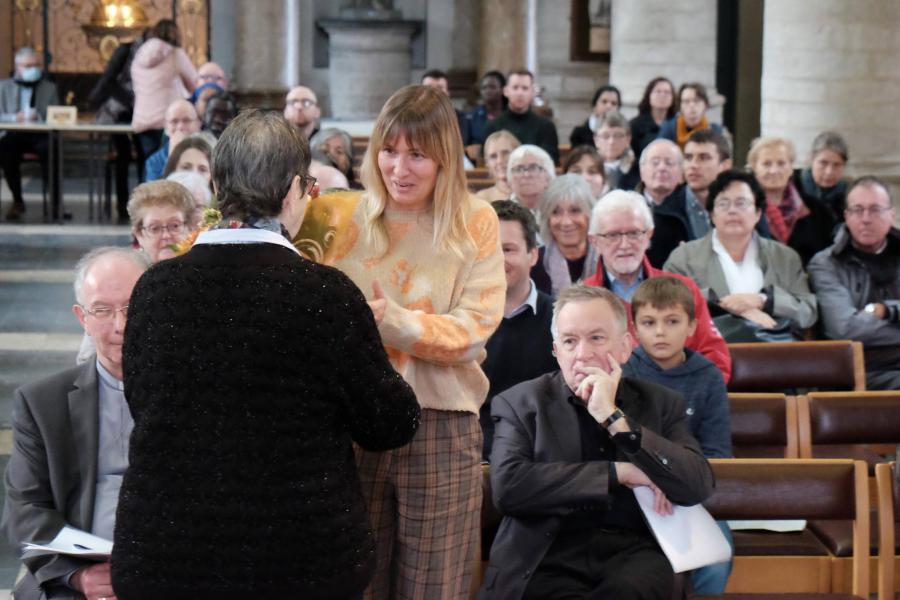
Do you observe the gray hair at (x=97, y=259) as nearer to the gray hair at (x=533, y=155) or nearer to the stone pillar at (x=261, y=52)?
the gray hair at (x=533, y=155)

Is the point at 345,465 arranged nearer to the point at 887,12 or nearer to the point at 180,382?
the point at 180,382

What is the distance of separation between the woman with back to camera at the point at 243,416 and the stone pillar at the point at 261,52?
15.8 meters

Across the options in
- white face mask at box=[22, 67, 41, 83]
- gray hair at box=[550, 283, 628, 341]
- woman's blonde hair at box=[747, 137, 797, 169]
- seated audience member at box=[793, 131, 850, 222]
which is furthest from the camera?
white face mask at box=[22, 67, 41, 83]

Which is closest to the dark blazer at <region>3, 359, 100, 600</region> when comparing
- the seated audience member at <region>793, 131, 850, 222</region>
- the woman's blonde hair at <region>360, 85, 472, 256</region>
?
the woman's blonde hair at <region>360, 85, 472, 256</region>

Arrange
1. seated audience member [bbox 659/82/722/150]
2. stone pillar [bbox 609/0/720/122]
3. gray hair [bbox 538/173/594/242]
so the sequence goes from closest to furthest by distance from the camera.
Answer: gray hair [bbox 538/173/594/242] < seated audience member [bbox 659/82/722/150] < stone pillar [bbox 609/0/720/122]

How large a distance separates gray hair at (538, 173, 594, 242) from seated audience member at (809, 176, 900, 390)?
1.06 m

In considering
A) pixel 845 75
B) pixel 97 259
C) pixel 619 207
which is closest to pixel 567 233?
pixel 619 207

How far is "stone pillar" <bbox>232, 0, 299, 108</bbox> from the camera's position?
1820cm

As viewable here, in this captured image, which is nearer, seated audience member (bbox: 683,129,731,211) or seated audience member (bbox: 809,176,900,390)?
seated audience member (bbox: 809,176,900,390)

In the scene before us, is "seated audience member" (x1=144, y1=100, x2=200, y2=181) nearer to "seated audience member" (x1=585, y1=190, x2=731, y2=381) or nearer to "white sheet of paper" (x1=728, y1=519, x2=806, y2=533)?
"seated audience member" (x1=585, y1=190, x2=731, y2=381)

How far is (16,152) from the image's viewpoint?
42.6 feet

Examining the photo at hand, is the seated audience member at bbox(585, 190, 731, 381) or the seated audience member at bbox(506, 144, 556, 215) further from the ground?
the seated audience member at bbox(506, 144, 556, 215)

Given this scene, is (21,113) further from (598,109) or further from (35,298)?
(598,109)

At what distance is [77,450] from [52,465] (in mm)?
67
